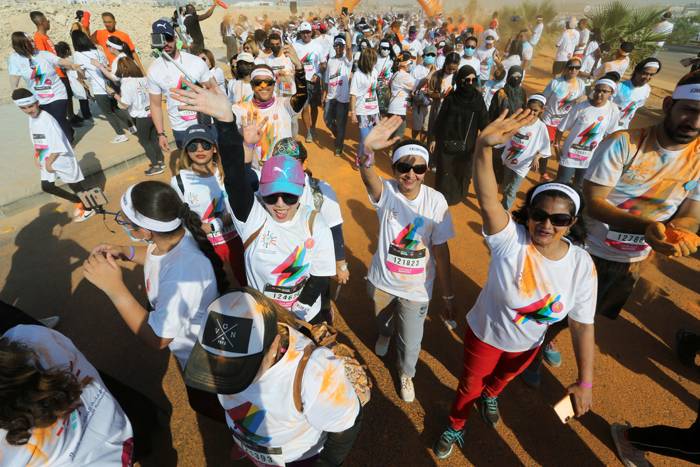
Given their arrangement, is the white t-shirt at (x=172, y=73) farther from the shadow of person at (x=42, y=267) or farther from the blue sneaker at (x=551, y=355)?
the blue sneaker at (x=551, y=355)

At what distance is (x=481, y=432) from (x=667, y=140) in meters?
2.90

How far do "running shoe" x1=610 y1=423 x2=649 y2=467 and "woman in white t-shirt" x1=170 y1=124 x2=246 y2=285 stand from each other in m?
4.01

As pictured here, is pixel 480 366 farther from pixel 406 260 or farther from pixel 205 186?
pixel 205 186

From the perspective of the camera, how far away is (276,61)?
841 centimetres

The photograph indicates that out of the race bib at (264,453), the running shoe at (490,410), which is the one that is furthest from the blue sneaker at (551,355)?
the race bib at (264,453)

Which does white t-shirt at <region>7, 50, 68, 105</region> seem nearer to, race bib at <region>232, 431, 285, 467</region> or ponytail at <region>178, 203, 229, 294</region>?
ponytail at <region>178, 203, 229, 294</region>

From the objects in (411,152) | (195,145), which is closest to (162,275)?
(195,145)

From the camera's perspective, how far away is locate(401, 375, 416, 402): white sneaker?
334 centimetres

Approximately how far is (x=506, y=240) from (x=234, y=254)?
2859mm

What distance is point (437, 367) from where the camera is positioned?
3.72 metres

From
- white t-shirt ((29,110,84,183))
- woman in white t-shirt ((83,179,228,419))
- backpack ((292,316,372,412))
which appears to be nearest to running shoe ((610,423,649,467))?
backpack ((292,316,372,412))

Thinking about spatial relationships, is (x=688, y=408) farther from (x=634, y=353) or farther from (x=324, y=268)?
(x=324, y=268)

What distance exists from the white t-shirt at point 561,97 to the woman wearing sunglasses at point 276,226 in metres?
7.03

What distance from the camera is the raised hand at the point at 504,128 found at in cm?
191
